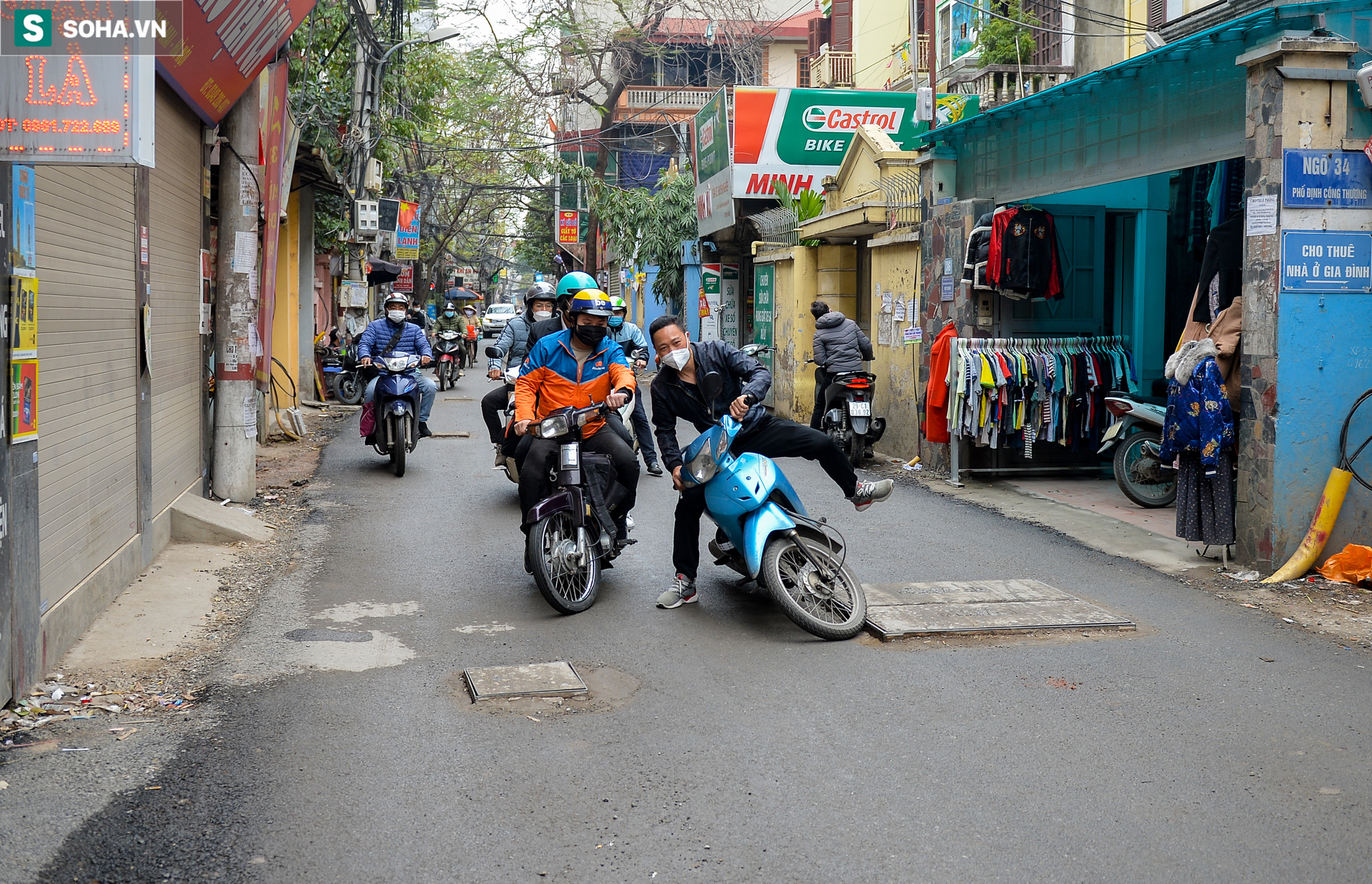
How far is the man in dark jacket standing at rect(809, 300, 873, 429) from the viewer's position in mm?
13344

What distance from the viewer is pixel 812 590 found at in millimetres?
6273

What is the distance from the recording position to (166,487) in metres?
8.44

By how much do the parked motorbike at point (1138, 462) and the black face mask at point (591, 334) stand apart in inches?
201

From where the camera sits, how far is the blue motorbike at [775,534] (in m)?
6.18

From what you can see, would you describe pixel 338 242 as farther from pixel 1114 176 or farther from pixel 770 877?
pixel 770 877

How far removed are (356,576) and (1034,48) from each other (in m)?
16.4

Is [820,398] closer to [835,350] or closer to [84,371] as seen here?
[835,350]

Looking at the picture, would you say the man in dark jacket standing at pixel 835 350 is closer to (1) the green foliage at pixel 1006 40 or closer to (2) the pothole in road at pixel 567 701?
(2) the pothole in road at pixel 567 701

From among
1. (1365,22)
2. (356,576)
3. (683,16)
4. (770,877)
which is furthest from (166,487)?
(683,16)

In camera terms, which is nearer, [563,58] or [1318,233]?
[1318,233]

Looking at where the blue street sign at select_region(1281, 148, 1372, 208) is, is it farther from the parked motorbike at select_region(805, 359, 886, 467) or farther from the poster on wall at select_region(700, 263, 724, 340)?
the poster on wall at select_region(700, 263, 724, 340)

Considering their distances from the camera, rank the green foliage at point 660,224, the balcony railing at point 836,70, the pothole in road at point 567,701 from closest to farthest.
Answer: the pothole in road at point 567,701
the green foliage at point 660,224
the balcony railing at point 836,70
